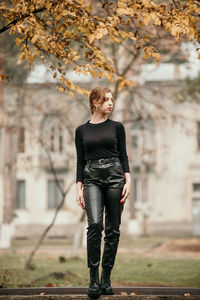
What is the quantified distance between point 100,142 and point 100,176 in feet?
1.17

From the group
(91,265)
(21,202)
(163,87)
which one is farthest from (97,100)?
(21,202)

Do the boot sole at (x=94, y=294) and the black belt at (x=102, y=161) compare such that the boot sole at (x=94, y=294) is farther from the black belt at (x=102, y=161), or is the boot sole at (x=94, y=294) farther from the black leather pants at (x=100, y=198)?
the black belt at (x=102, y=161)

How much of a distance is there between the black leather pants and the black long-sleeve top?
0.30ft

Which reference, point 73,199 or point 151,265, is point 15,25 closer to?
point 151,265

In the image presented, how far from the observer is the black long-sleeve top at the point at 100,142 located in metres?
6.81

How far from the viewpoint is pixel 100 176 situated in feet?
22.4

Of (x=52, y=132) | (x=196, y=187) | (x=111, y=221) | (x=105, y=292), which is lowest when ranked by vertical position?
(x=196, y=187)

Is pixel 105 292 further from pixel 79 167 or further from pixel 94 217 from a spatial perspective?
pixel 79 167

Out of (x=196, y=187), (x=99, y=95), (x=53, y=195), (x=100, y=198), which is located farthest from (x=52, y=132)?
(x=53, y=195)

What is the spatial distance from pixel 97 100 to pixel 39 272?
27.5ft

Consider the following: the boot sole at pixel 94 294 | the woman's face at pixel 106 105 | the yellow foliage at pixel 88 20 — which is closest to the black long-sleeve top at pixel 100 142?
the woman's face at pixel 106 105

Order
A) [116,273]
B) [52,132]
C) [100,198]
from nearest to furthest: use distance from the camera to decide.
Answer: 1. [100,198]
2. [116,273]
3. [52,132]

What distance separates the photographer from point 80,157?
22.9 feet

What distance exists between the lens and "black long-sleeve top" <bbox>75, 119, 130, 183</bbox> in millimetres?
6812
